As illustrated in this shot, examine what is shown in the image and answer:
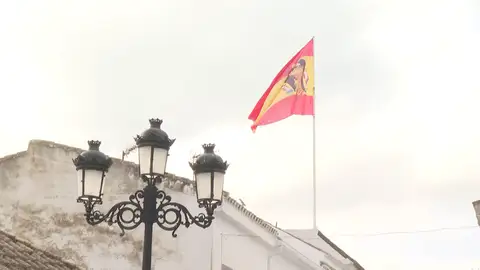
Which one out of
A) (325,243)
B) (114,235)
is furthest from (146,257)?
(325,243)

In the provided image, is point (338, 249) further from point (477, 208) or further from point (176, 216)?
point (176, 216)

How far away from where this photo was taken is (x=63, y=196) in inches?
579

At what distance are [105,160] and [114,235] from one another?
7.71 m

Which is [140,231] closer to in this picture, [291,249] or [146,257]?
[291,249]

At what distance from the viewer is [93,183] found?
7.06 metres

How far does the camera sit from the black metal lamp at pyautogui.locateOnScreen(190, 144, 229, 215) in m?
7.09

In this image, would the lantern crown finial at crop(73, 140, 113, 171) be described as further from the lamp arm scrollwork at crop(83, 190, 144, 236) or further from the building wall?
the building wall

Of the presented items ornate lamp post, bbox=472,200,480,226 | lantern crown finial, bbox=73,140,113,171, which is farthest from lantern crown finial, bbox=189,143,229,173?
ornate lamp post, bbox=472,200,480,226

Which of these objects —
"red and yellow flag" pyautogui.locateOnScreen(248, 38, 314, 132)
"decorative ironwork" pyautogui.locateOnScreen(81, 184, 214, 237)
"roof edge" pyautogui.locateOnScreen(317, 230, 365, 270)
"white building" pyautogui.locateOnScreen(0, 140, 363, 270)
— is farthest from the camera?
"roof edge" pyautogui.locateOnScreen(317, 230, 365, 270)

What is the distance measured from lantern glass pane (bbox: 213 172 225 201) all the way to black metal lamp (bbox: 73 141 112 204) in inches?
43.7

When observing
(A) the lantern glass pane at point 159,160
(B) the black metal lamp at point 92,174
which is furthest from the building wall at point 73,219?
(A) the lantern glass pane at point 159,160

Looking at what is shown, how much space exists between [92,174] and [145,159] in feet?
1.90

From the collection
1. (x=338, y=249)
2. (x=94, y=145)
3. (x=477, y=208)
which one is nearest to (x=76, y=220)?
A: (x=94, y=145)

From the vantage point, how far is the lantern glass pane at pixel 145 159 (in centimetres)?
691
